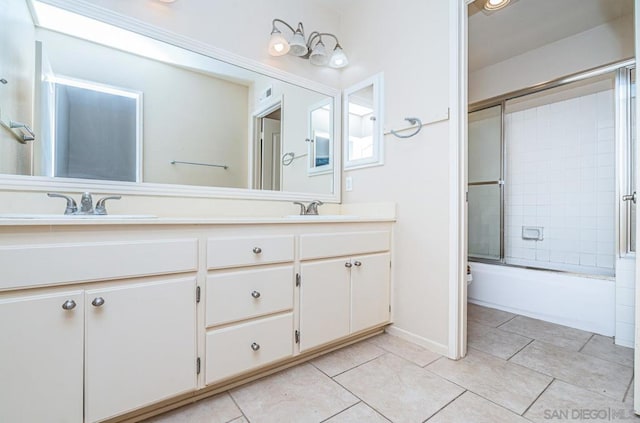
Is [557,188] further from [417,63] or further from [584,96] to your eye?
[417,63]

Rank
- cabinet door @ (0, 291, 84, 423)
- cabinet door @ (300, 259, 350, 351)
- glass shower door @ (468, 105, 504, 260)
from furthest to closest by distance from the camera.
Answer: glass shower door @ (468, 105, 504, 260) → cabinet door @ (300, 259, 350, 351) → cabinet door @ (0, 291, 84, 423)

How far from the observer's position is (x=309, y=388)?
4.48 ft

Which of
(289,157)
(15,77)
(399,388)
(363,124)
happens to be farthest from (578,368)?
(15,77)

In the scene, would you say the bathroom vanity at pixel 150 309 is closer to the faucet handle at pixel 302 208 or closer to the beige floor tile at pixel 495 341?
the faucet handle at pixel 302 208

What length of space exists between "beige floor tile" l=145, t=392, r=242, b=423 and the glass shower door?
271 cm

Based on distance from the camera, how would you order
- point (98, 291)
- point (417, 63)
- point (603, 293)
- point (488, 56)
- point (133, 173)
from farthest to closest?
point (488, 56), point (603, 293), point (417, 63), point (133, 173), point (98, 291)

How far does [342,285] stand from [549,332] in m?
1.59

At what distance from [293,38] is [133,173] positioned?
1.39 metres

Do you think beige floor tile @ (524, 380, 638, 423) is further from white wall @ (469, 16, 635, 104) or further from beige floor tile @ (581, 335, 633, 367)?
white wall @ (469, 16, 635, 104)

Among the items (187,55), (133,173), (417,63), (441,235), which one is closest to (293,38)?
(187,55)

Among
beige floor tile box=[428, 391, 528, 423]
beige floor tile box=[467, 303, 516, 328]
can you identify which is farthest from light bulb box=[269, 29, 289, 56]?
beige floor tile box=[467, 303, 516, 328]

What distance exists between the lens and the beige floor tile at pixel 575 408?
1.16 meters

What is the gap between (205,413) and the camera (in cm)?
119

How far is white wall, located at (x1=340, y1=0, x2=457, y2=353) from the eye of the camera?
67.1 inches
